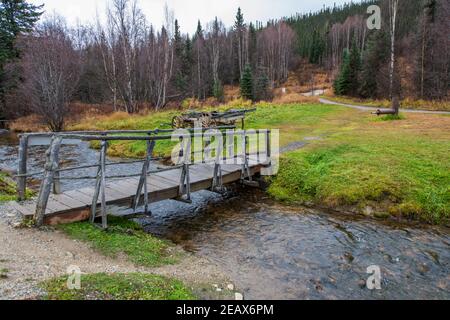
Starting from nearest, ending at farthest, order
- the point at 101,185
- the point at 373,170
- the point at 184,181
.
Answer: the point at 101,185, the point at 184,181, the point at 373,170

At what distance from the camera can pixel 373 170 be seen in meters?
10.5

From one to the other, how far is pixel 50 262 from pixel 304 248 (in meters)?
4.80

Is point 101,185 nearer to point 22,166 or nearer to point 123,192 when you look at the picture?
point 123,192

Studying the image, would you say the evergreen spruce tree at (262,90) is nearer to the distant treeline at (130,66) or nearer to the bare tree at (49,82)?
the distant treeline at (130,66)

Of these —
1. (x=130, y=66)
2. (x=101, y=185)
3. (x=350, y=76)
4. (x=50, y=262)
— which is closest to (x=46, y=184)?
(x=101, y=185)

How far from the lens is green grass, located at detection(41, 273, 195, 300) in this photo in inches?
162

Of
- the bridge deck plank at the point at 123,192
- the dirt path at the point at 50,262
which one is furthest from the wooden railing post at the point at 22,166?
the dirt path at the point at 50,262

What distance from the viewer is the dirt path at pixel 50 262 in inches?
174

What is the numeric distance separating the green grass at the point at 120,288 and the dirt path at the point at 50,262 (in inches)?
9.8

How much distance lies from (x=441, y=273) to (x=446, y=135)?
10.4m

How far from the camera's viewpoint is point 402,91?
33.7m

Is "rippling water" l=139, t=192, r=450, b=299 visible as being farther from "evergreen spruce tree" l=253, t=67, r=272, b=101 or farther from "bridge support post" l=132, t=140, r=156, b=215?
"evergreen spruce tree" l=253, t=67, r=272, b=101
